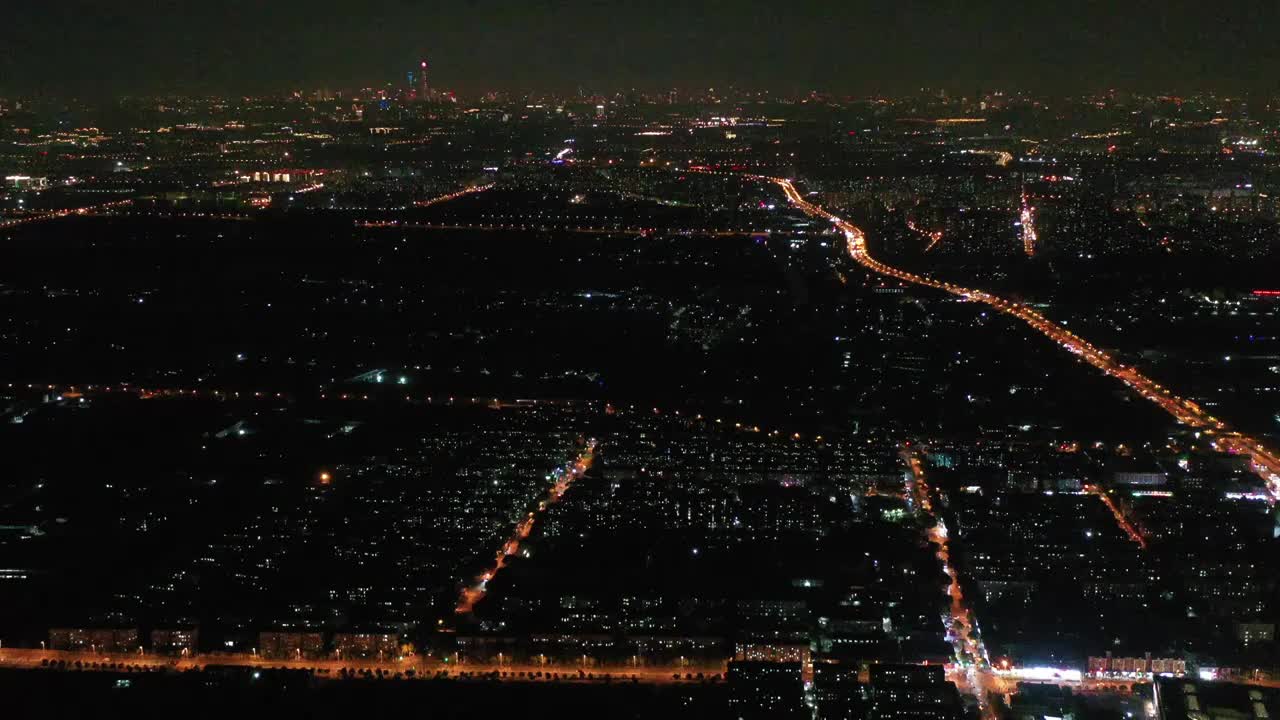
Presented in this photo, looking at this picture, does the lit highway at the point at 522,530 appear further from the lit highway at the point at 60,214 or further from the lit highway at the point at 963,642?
the lit highway at the point at 60,214

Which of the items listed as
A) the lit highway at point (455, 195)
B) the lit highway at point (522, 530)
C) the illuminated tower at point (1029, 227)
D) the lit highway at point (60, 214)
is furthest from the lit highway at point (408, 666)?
the lit highway at point (455, 195)

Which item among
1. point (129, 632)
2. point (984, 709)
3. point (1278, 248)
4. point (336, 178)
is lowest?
point (984, 709)

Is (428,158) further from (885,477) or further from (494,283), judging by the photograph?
(885,477)

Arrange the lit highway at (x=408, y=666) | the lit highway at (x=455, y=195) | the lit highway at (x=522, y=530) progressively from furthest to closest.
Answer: the lit highway at (x=455, y=195), the lit highway at (x=522, y=530), the lit highway at (x=408, y=666)

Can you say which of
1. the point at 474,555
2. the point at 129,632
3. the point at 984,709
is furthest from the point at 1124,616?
the point at 129,632

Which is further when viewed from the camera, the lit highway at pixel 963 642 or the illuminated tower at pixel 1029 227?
the illuminated tower at pixel 1029 227

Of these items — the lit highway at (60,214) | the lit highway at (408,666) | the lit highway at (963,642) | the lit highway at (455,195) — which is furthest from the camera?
the lit highway at (455,195)

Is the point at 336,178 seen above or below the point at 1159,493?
above

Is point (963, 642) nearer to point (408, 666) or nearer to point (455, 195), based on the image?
point (408, 666)

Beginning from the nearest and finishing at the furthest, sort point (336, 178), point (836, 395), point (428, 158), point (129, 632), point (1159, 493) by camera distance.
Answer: point (129, 632)
point (1159, 493)
point (836, 395)
point (336, 178)
point (428, 158)
